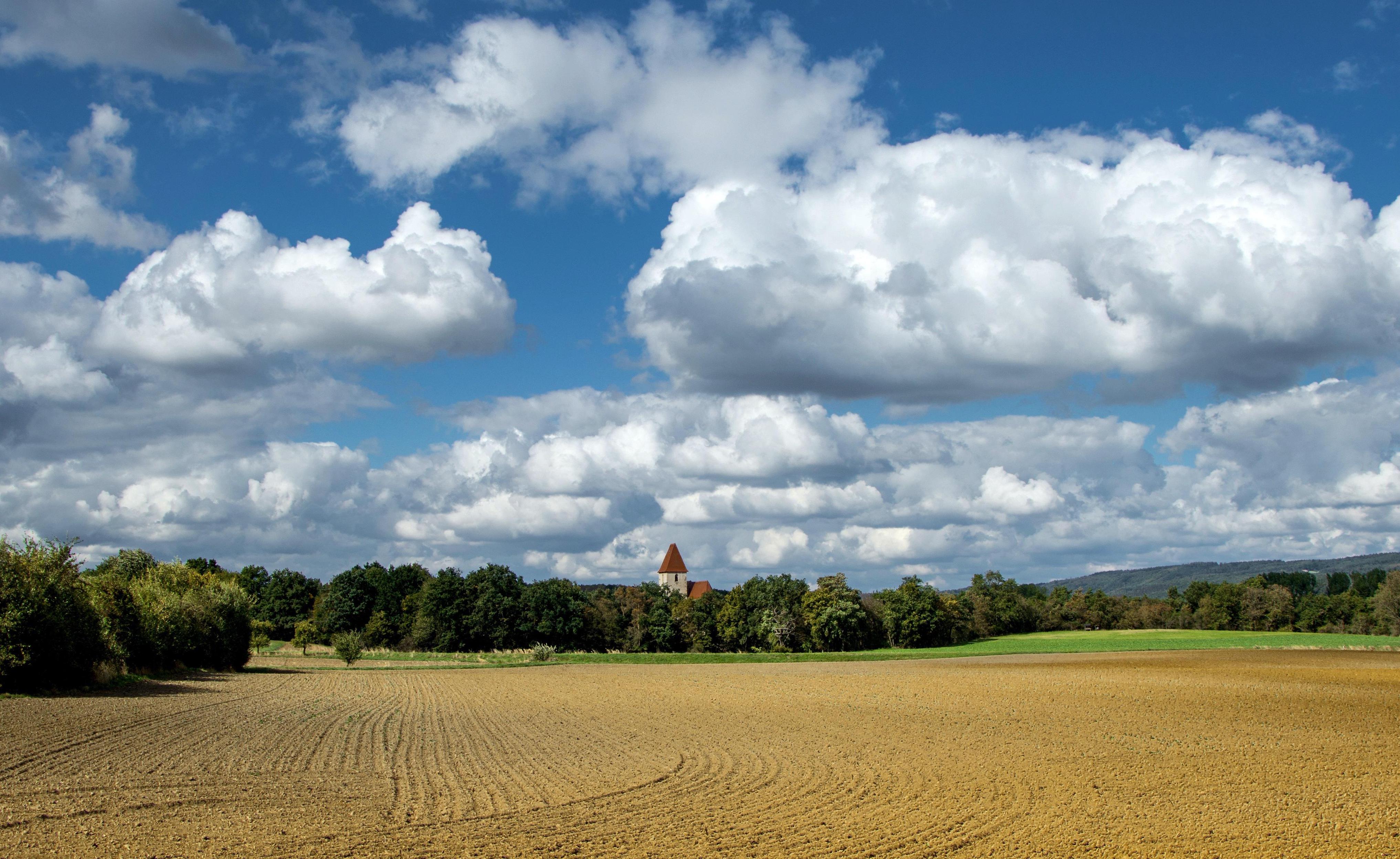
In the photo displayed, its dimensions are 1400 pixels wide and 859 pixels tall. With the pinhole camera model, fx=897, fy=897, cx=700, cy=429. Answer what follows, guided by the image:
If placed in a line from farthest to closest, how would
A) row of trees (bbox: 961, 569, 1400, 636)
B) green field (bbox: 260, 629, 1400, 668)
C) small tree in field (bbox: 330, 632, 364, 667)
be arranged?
row of trees (bbox: 961, 569, 1400, 636), green field (bbox: 260, 629, 1400, 668), small tree in field (bbox: 330, 632, 364, 667)

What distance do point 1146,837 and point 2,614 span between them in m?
32.6

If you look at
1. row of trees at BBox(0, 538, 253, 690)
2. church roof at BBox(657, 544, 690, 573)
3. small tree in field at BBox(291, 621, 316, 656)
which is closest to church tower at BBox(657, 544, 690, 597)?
church roof at BBox(657, 544, 690, 573)

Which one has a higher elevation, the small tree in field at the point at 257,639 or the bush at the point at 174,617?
the bush at the point at 174,617

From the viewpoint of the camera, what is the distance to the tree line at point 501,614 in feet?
108

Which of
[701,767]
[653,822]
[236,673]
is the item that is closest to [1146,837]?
[653,822]

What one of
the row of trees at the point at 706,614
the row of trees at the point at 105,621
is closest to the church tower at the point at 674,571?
the row of trees at the point at 706,614

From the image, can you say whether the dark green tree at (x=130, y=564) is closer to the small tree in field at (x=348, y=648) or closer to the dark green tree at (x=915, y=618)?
the small tree in field at (x=348, y=648)

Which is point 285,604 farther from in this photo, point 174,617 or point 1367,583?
point 1367,583

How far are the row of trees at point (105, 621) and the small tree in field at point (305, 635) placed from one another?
32.4 metres

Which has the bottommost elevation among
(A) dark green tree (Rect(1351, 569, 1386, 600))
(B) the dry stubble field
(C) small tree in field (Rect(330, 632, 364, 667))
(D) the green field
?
(D) the green field

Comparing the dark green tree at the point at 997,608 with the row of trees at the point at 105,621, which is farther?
the dark green tree at the point at 997,608

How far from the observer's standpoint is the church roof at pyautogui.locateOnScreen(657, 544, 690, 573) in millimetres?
172375

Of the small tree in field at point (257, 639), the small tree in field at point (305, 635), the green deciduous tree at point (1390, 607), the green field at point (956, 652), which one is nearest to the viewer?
the small tree in field at point (257, 639)

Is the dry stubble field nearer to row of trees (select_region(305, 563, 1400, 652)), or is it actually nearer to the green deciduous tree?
row of trees (select_region(305, 563, 1400, 652))
